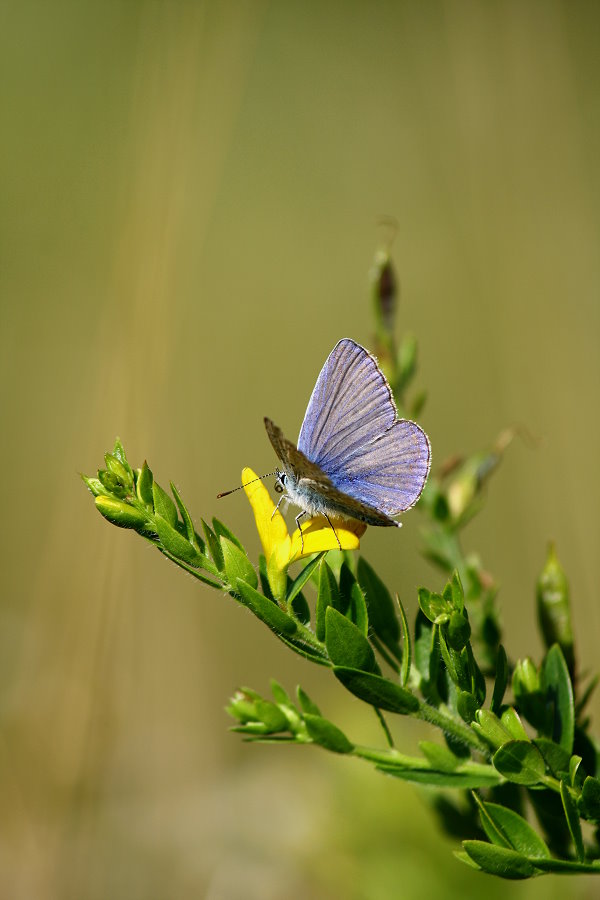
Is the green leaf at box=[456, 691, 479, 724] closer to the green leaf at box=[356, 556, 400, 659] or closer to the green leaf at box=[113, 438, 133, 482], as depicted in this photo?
the green leaf at box=[356, 556, 400, 659]

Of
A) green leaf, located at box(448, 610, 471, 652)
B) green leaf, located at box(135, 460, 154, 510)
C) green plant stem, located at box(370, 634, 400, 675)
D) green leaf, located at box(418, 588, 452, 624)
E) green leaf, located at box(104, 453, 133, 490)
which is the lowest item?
green plant stem, located at box(370, 634, 400, 675)

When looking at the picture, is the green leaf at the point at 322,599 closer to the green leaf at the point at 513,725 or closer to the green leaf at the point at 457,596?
the green leaf at the point at 457,596

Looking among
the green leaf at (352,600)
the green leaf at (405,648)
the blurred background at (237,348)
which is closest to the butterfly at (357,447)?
the green leaf at (352,600)

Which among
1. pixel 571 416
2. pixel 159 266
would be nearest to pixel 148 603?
pixel 159 266

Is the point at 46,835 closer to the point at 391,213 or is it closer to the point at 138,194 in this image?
the point at 138,194

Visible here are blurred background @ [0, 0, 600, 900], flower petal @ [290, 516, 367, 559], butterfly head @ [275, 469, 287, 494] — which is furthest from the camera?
blurred background @ [0, 0, 600, 900]

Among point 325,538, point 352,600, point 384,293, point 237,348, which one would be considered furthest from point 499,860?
point 237,348

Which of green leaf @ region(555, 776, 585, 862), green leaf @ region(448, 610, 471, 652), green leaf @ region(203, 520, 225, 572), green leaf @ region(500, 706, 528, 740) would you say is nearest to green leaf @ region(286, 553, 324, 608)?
green leaf @ region(203, 520, 225, 572)

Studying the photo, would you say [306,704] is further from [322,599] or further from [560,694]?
[560,694]
